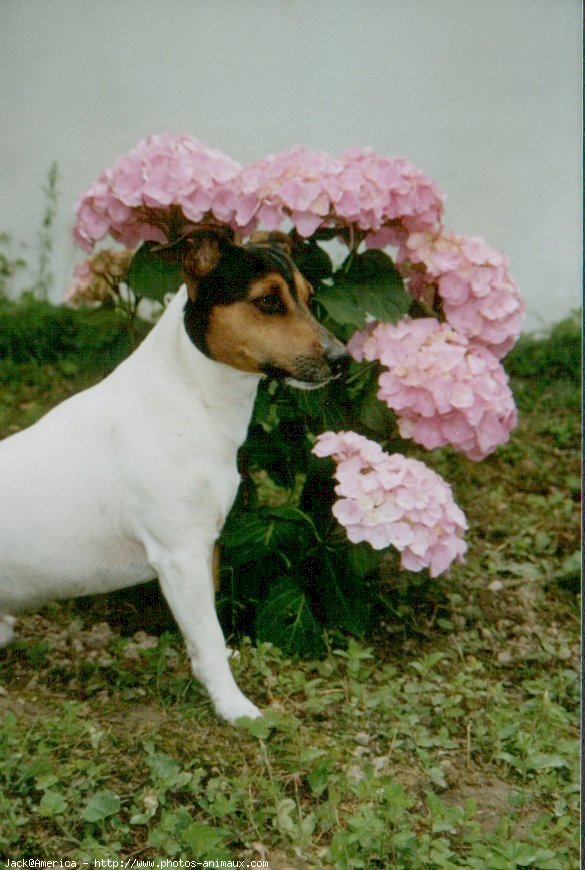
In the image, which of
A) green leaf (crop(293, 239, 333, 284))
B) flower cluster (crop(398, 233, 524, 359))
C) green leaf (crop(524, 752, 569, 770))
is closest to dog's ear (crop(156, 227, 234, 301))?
green leaf (crop(293, 239, 333, 284))

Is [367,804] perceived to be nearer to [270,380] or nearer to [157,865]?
[157,865]

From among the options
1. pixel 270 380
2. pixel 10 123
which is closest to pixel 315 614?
pixel 270 380

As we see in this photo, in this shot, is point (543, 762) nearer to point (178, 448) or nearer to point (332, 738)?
point (332, 738)

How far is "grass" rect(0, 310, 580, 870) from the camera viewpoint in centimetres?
224

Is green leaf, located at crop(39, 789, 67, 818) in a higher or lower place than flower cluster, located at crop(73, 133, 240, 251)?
lower

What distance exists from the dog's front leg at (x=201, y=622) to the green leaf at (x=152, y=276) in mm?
883

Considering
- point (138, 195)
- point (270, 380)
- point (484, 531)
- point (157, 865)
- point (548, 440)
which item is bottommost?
point (157, 865)

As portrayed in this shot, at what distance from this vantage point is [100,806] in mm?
2273

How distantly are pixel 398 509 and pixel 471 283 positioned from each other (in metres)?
0.84

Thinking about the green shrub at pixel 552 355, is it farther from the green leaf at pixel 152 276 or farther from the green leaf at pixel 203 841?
the green leaf at pixel 203 841

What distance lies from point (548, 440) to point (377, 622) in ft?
6.81

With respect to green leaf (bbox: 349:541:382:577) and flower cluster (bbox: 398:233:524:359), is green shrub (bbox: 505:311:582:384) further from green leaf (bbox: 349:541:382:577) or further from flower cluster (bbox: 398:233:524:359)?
green leaf (bbox: 349:541:382:577)

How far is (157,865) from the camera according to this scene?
2.13 metres

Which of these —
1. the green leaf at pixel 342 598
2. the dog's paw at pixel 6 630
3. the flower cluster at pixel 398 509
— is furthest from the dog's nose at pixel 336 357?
the dog's paw at pixel 6 630
